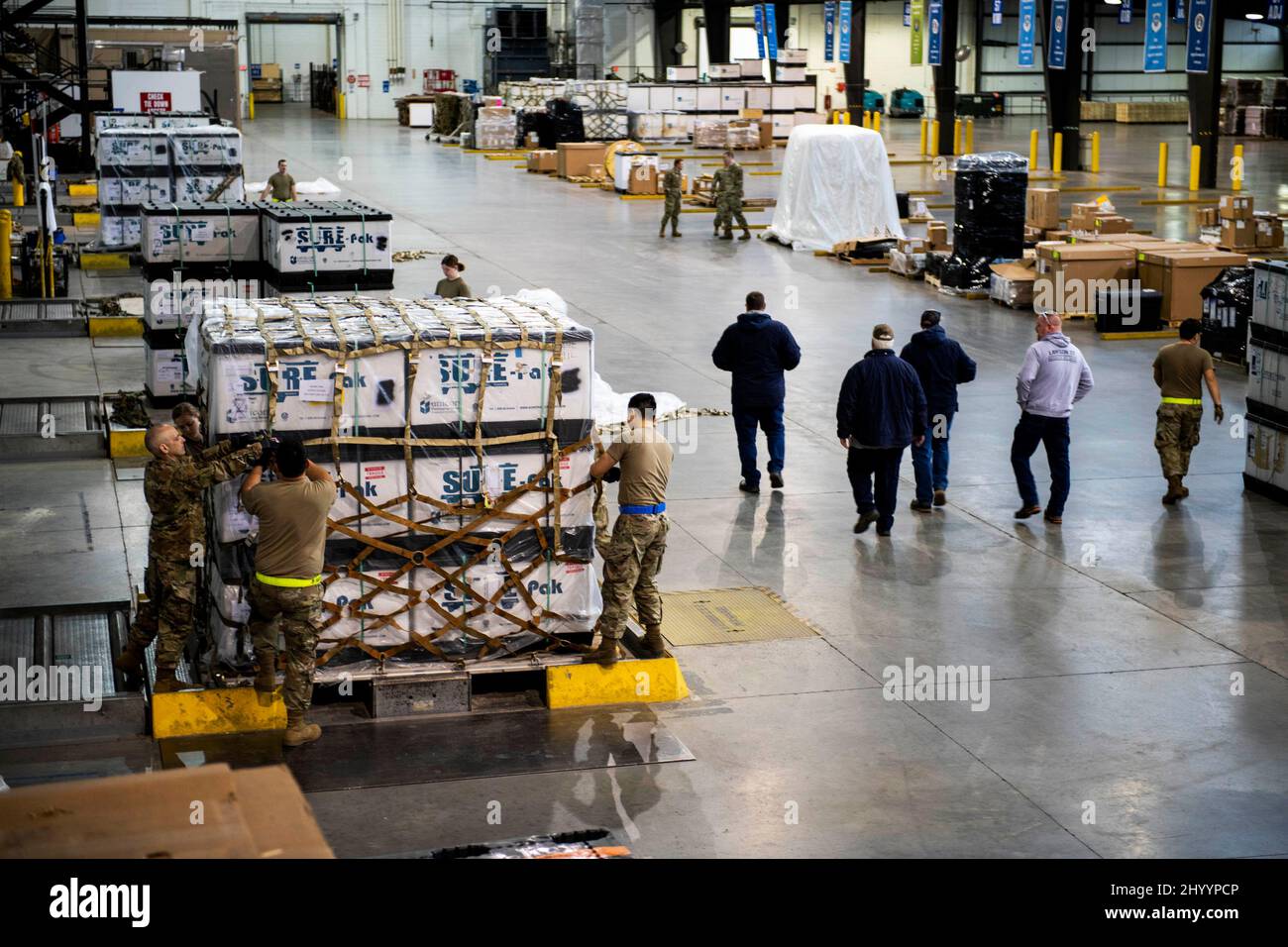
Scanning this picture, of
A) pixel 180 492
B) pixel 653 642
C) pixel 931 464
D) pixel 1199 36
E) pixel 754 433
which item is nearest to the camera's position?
pixel 180 492

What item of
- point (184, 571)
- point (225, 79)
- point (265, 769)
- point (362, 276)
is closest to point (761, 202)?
point (225, 79)

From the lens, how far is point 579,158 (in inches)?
1674

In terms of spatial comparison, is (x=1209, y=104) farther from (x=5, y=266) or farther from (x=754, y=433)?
(x=754, y=433)

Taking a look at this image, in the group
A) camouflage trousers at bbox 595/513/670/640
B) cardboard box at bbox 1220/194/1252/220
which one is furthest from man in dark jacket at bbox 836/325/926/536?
cardboard box at bbox 1220/194/1252/220

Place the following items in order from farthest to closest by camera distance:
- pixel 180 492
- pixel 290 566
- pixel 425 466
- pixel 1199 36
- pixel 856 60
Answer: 1. pixel 856 60
2. pixel 1199 36
3. pixel 425 466
4. pixel 180 492
5. pixel 290 566

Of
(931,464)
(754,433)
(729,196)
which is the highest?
(729,196)

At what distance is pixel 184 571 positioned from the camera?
28.0 ft

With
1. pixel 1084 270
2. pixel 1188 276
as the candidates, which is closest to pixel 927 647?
pixel 1188 276

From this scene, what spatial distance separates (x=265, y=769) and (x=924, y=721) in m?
5.35

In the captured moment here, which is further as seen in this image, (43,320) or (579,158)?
(579,158)

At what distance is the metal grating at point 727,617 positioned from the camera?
10.1 meters

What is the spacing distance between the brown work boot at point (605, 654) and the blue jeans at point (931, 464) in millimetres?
4396

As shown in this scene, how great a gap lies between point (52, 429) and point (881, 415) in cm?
823
